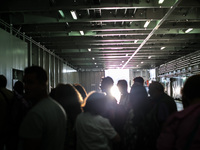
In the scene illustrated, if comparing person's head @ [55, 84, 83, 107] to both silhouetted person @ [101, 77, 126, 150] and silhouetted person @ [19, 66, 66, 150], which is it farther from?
silhouetted person @ [19, 66, 66, 150]

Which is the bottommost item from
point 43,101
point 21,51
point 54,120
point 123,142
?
point 123,142

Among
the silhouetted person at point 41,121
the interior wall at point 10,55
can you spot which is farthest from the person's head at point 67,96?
the interior wall at point 10,55

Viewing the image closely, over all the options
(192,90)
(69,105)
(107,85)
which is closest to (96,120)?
(69,105)

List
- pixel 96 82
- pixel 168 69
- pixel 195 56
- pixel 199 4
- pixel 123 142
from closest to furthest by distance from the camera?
1. pixel 123 142
2. pixel 199 4
3. pixel 195 56
4. pixel 168 69
5. pixel 96 82

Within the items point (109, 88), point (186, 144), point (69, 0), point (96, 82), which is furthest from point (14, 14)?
point (96, 82)

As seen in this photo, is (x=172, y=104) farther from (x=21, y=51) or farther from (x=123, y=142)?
(x=21, y=51)

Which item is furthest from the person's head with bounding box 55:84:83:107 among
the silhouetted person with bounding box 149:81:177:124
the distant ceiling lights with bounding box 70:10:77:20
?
the distant ceiling lights with bounding box 70:10:77:20

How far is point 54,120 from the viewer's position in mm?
1776

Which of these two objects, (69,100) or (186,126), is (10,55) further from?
(186,126)

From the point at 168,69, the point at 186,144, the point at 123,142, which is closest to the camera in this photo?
the point at 186,144

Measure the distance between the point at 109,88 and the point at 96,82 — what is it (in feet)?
57.5

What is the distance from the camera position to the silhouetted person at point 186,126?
4.80ft

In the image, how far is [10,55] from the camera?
20.3 feet

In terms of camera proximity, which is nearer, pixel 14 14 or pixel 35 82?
pixel 35 82
